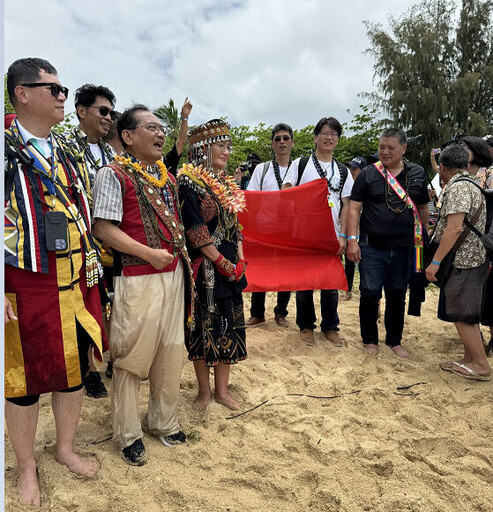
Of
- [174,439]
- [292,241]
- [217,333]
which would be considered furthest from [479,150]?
[174,439]

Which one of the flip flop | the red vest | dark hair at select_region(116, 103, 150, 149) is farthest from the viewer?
the flip flop

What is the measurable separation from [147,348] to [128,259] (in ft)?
1.74

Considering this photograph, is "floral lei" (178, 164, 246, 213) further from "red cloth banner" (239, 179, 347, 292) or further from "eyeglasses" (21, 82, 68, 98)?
"red cloth banner" (239, 179, 347, 292)

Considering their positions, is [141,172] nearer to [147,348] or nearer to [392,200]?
[147,348]

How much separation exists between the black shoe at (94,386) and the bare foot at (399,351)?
2849mm

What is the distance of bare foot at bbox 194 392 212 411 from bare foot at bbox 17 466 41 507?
4.17 ft

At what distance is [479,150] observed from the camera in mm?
4172

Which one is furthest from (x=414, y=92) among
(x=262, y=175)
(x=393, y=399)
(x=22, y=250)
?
(x=22, y=250)

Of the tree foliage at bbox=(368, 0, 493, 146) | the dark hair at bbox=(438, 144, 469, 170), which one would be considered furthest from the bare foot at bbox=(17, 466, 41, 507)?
the tree foliage at bbox=(368, 0, 493, 146)

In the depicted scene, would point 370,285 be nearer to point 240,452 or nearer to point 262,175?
point 262,175

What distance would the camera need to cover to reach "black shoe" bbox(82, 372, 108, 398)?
3496mm

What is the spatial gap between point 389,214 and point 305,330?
4.93ft

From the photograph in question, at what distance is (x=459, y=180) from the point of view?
12.8 feet

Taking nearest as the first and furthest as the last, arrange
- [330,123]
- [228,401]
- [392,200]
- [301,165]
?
[228,401] < [392,200] < [330,123] < [301,165]
